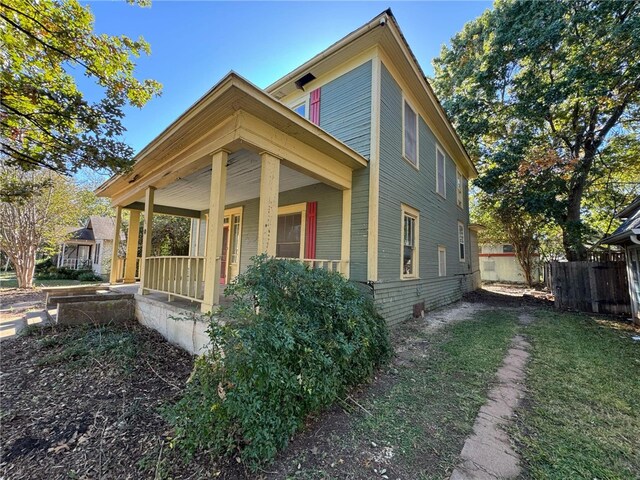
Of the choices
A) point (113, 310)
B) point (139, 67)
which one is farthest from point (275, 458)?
point (139, 67)

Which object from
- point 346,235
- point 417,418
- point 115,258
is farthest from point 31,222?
point 417,418

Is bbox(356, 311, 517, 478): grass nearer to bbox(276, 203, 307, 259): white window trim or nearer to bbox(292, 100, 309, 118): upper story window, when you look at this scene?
bbox(276, 203, 307, 259): white window trim

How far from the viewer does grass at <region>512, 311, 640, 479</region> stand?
83.0 inches

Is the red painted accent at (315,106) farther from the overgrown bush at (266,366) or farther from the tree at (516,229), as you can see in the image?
the tree at (516,229)

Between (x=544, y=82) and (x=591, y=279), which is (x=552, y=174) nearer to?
(x=544, y=82)

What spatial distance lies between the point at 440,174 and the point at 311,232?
588 centimetres

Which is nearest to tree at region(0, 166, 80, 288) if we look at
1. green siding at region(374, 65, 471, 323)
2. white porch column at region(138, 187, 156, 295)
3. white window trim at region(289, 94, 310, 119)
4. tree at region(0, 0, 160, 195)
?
white porch column at region(138, 187, 156, 295)

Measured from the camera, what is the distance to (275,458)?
7.03 ft

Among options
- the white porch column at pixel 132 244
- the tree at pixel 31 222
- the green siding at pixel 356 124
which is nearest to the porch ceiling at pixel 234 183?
the white porch column at pixel 132 244

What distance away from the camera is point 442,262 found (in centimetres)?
950

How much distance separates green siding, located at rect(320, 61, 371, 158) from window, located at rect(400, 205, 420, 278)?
6.73 feet

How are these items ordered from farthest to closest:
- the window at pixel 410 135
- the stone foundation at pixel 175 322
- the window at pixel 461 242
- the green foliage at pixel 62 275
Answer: the green foliage at pixel 62 275, the window at pixel 461 242, the window at pixel 410 135, the stone foundation at pixel 175 322

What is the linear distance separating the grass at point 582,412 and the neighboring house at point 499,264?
14.9 metres

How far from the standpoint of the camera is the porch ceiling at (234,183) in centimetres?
542
